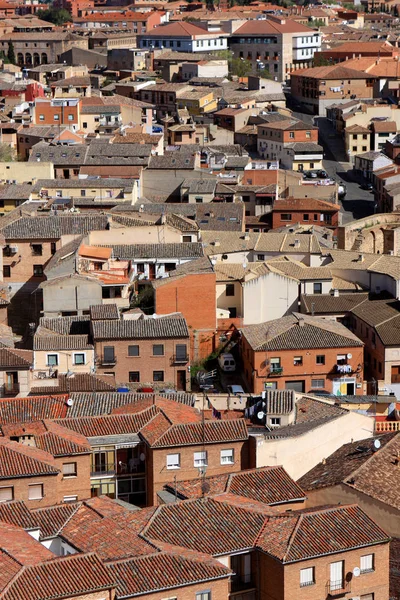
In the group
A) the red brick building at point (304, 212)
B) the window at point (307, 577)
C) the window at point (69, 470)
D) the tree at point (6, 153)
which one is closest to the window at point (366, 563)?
the window at point (307, 577)

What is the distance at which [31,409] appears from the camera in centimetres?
2122

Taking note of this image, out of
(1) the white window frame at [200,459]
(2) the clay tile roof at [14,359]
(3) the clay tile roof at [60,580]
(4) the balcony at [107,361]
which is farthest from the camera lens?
(4) the balcony at [107,361]

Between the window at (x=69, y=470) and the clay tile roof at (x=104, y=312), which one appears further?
the clay tile roof at (x=104, y=312)

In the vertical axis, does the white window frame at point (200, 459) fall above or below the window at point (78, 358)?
above

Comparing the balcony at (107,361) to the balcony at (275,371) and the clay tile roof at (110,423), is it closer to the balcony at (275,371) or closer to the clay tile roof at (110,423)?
the balcony at (275,371)

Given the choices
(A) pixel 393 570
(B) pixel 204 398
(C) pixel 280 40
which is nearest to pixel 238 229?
(B) pixel 204 398

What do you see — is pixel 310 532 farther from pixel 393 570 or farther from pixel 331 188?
pixel 331 188

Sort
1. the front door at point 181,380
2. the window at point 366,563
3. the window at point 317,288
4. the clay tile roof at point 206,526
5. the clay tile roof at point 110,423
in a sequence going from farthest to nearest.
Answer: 1. the window at point 317,288
2. the front door at point 181,380
3. the clay tile roof at point 110,423
4. the window at point 366,563
5. the clay tile roof at point 206,526

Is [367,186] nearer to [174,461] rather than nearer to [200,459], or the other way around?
[200,459]

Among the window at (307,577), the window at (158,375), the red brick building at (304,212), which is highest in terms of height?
the window at (307,577)

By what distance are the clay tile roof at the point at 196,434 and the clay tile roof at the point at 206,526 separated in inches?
112

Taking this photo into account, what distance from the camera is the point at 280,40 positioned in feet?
240

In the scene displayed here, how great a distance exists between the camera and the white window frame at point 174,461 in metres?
19.5

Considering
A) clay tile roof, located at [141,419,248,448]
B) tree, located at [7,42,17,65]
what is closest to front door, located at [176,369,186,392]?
clay tile roof, located at [141,419,248,448]
